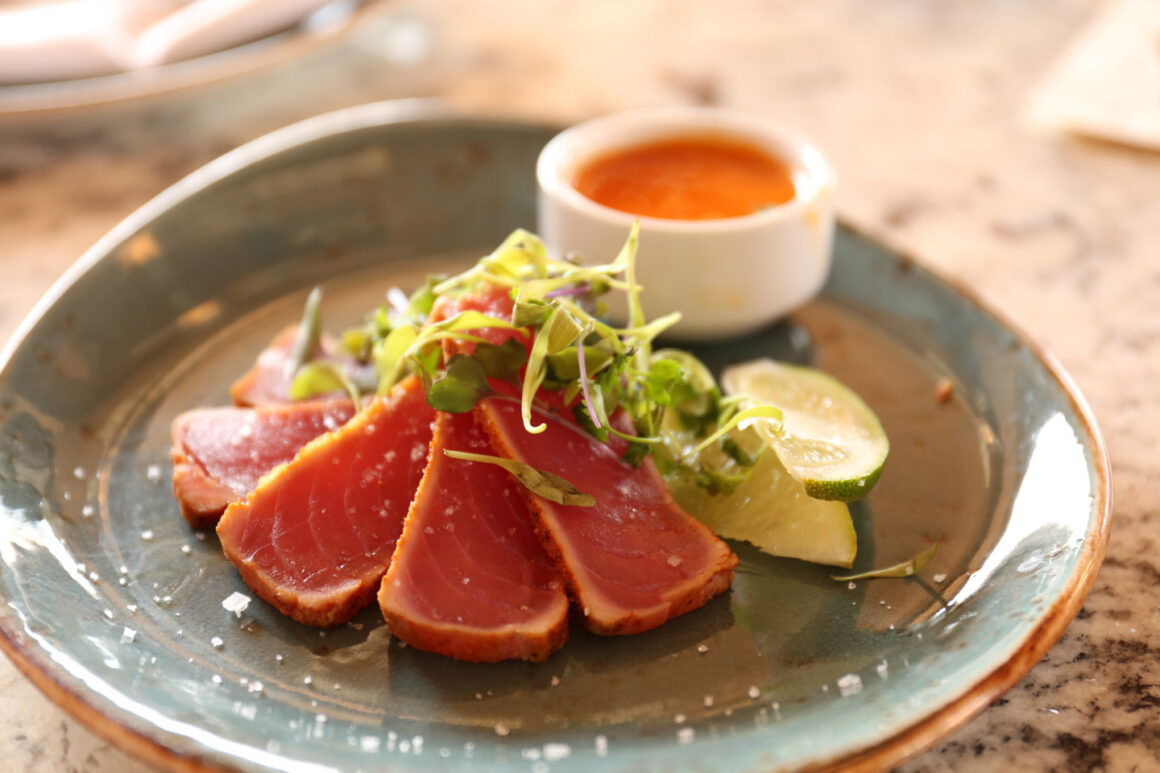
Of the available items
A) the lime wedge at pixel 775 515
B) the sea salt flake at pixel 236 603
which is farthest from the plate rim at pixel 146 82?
the lime wedge at pixel 775 515

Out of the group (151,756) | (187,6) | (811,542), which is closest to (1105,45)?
(811,542)

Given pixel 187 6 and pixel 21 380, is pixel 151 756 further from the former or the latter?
pixel 187 6

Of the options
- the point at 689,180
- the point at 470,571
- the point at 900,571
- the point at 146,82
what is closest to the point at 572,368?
the point at 470,571

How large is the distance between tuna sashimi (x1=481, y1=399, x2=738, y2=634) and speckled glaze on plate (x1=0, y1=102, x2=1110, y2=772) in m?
0.06

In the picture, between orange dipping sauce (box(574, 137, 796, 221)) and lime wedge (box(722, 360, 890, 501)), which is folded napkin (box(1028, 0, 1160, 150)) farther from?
lime wedge (box(722, 360, 890, 501))

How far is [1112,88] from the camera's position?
4.02m

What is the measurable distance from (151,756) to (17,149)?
2956 mm

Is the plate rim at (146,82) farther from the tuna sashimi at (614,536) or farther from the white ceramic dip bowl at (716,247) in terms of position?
the tuna sashimi at (614,536)

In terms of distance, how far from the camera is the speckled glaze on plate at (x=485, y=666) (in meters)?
1.61

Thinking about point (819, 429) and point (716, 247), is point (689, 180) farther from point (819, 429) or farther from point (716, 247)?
point (819, 429)

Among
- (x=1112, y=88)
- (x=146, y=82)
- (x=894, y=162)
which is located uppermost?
(x=146, y=82)

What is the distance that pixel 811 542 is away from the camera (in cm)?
202

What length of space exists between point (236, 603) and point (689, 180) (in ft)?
5.20

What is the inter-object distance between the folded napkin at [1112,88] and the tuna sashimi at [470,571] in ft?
9.78
